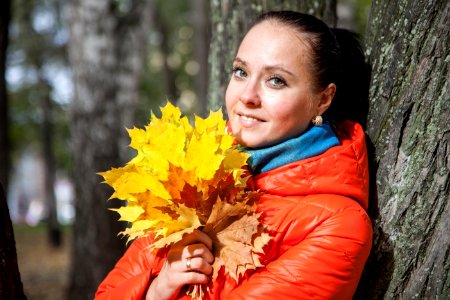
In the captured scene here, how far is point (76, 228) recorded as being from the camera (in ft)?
20.3

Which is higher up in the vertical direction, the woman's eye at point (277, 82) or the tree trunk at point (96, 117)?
the woman's eye at point (277, 82)

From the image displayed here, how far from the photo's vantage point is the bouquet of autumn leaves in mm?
1993

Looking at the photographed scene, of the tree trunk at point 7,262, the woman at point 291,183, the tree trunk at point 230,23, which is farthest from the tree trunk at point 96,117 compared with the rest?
the woman at point 291,183

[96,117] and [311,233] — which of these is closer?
[311,233]

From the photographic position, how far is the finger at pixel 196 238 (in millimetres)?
2059

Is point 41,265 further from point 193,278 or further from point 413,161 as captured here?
point 413,161

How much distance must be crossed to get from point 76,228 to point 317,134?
462cm

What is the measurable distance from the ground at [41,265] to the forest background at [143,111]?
41 mm

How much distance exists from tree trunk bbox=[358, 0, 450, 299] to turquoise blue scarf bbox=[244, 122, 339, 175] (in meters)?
0.28

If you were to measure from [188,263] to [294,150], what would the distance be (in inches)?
24.6

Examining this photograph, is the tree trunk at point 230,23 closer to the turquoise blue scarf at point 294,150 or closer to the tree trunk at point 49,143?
the turquoise blue scarf at point 294,150

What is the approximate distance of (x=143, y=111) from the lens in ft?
57.5

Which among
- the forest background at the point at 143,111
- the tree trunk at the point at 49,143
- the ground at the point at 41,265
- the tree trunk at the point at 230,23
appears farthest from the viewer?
the tree trunk at the point at 49,143

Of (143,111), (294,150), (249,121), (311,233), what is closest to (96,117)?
(249,121)
